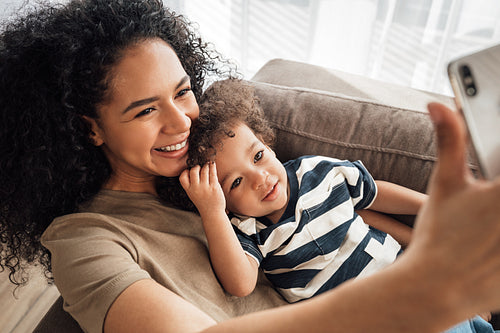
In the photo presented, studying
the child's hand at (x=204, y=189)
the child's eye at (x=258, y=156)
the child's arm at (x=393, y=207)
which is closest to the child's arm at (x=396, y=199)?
the child's arm at (x=393, y=207)

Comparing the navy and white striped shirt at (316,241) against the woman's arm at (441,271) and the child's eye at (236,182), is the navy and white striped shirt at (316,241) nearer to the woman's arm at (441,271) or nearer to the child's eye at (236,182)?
the child's eye at (236,182)

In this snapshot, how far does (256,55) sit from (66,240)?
2.14 m

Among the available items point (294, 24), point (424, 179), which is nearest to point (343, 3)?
point (294, 24)

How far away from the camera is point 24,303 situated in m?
1.62

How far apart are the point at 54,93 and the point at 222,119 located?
1.42 ft

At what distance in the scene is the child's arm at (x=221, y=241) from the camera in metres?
0.90

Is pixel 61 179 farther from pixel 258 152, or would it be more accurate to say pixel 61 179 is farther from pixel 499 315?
pixel 499 315

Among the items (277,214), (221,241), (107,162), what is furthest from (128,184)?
(277,214)

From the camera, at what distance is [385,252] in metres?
1.02

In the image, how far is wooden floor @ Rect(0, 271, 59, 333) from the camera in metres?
1.54

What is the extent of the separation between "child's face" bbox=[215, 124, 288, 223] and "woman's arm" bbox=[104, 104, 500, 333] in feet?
2.00

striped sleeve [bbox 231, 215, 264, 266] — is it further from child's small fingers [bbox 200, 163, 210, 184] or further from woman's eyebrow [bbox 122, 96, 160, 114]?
woman's eyebrow [bbox 122, 96, 160, 114]

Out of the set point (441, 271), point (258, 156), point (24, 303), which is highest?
point (441, 271)

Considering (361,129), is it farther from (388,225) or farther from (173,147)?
(173,147)
